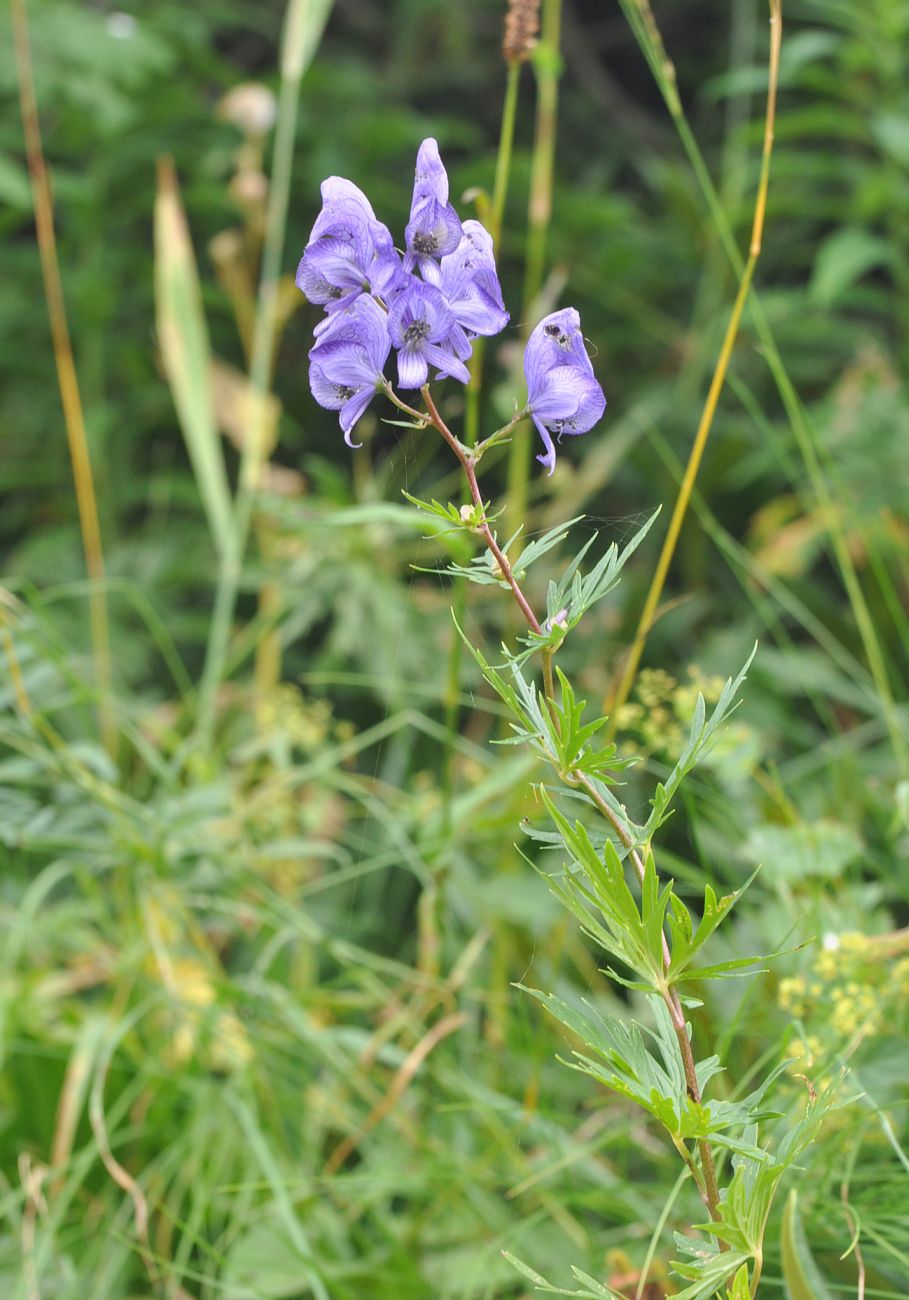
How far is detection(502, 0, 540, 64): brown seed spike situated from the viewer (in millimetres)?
841

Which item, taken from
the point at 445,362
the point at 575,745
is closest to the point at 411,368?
the point at 445,362

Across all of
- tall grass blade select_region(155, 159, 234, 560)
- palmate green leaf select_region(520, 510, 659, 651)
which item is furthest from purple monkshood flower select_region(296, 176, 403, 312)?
tall grass blade select_region(155, 159, 234, 560)

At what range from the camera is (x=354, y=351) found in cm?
51

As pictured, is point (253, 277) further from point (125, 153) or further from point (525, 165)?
point (525, 165)

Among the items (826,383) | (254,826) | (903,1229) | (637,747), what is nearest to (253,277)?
(826,383)

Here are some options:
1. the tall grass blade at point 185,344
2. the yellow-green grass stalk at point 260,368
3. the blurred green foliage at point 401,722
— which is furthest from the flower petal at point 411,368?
the tall grass blade at point 185,344

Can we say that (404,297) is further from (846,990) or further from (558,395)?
(846,990)

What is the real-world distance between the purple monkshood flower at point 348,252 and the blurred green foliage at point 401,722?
14 cm

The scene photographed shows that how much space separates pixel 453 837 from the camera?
1006mm

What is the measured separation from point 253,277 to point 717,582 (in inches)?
36.9

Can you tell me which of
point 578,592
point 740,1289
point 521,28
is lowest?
point 740,1289

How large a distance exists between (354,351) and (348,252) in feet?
0.13

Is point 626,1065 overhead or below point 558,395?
below

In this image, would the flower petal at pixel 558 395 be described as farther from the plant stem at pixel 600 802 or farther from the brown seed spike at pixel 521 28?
the brown seed spike at pixel 521 28
